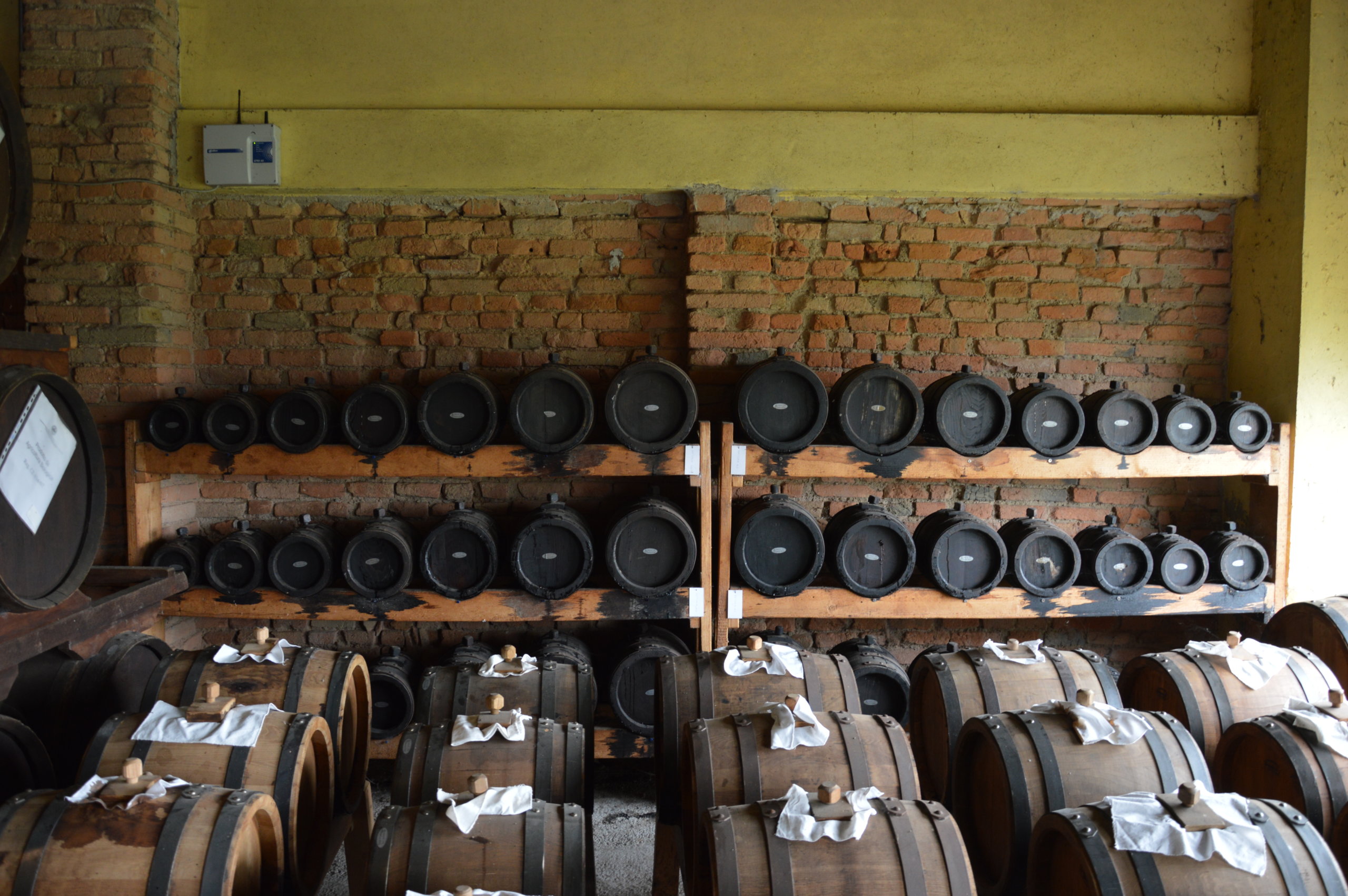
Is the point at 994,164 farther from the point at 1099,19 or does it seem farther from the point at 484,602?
the point at 484,602

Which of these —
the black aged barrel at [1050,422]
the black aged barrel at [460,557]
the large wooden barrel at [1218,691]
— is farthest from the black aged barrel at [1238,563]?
the black aged barrel at [460,557]

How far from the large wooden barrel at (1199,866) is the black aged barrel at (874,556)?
204cm

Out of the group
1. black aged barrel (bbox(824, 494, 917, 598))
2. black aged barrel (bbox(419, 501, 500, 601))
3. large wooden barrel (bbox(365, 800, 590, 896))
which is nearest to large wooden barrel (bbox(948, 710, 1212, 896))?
large wooden barrel (bbox(365, 800, 590, 896))

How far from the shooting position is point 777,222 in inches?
181

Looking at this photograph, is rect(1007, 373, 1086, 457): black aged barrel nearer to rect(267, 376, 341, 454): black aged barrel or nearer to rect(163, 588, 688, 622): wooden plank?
rect(163, 588, 688, 622): wooden plank

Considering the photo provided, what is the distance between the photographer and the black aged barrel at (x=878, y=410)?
159 inches

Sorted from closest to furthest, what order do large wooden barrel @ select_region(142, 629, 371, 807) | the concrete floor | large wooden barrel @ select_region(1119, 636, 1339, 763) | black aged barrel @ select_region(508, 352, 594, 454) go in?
large wooden barrel @ select_region(142, 629, 371, 807) < large wooden barrel @ select_region(1119, 636, 1339, 763) < the concrete floor < black aged barrel @ select_region(508, 352, 594, 454)

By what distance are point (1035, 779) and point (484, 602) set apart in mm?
2593

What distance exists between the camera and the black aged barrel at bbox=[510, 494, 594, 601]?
4.00 metres

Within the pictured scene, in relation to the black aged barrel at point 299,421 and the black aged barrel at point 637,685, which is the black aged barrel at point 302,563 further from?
the black aged barrel at point 637,685

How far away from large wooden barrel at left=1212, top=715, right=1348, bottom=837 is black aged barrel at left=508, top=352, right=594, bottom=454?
114 inches

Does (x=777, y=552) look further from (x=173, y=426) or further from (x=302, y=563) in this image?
(x=173, y=426)

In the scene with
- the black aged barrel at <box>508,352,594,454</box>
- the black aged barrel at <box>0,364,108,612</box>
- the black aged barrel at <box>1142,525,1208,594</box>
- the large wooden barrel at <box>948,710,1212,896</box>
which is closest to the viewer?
the black aged barrel at <box>0,364,108,612</box>

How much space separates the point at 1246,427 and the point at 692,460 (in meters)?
2.99
